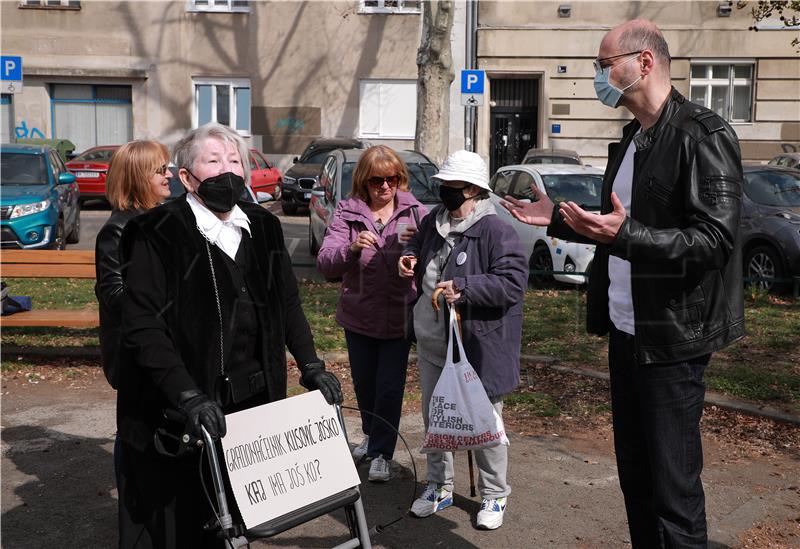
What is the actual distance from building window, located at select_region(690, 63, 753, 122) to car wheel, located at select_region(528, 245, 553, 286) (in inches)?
739

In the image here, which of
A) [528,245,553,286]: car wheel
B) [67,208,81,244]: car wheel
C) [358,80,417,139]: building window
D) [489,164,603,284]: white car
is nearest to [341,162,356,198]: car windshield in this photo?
[489,164,603,284]: white car

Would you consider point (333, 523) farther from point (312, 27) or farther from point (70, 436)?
Result: point (312, 27)

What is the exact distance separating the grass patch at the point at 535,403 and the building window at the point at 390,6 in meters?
25.3

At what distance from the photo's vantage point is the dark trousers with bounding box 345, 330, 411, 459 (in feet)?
18.6

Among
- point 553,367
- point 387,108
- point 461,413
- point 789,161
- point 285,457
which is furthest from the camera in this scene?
point 387,108

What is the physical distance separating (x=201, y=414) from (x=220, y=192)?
2.85ft

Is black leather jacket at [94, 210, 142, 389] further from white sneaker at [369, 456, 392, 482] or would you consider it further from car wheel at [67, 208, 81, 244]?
car wheel at [67, 208, 81, 244]

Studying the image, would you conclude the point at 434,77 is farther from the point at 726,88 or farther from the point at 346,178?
the point at 726,88

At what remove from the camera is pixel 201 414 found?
3145 millimetres

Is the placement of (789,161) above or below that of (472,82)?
below

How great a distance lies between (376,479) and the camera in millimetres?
5656

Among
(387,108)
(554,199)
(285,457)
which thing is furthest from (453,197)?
(387,108)

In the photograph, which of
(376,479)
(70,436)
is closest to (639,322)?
(376,479)

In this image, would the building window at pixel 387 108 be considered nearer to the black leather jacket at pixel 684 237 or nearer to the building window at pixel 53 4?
the building window at pixel 53 4
